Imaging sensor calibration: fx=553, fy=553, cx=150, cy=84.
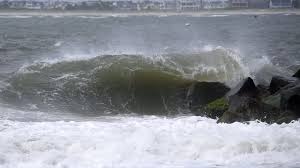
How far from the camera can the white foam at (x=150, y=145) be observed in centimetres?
862

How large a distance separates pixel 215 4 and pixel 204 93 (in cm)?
9042

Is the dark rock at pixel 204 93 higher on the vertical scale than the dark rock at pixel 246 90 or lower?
lower

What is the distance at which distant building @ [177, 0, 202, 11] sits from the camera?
97625 millimetres

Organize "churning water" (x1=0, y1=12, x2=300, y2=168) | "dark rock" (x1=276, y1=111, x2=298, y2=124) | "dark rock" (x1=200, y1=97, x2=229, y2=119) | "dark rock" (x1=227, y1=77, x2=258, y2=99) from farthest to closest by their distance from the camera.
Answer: "dark rock" (x1=227, y1=77, x2=258, y2=99) < "dark rock" (x1=200, y1=97, x2=229, y2=119) < "dark rock" (x1=276, y1=111, x2=298, y2=124) < "churning water" (x1=0, y1=12, x2=300, y2=168)

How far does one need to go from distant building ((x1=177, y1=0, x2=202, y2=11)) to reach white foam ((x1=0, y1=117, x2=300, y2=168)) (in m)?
86.7

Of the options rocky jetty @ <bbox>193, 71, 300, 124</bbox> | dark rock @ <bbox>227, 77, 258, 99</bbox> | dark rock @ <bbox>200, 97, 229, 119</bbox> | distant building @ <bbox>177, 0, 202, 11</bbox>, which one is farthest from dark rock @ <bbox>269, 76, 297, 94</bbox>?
distant building @ <bbox>177, 0, 202, 11</bbox>

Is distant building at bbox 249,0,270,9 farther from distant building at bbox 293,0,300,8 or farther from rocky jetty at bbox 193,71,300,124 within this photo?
rocky jetty at bbox 193,71,300,124

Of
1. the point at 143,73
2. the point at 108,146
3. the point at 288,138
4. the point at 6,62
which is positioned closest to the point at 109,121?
the point at 108,146

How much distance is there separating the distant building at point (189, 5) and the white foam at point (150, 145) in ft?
284

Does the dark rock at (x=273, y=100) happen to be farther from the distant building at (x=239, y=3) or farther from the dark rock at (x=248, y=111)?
the distant building at (x=239, y=3)

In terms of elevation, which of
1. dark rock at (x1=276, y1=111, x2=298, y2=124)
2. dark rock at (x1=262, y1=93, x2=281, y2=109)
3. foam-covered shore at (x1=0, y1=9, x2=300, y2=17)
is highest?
dark rock at (x1=262, y1=93, x2=281, y2=109)

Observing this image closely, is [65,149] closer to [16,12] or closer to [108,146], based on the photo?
[108,146]

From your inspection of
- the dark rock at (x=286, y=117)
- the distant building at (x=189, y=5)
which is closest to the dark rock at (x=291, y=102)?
the dark rock at (x=286, y=117)

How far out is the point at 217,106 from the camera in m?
12.3
